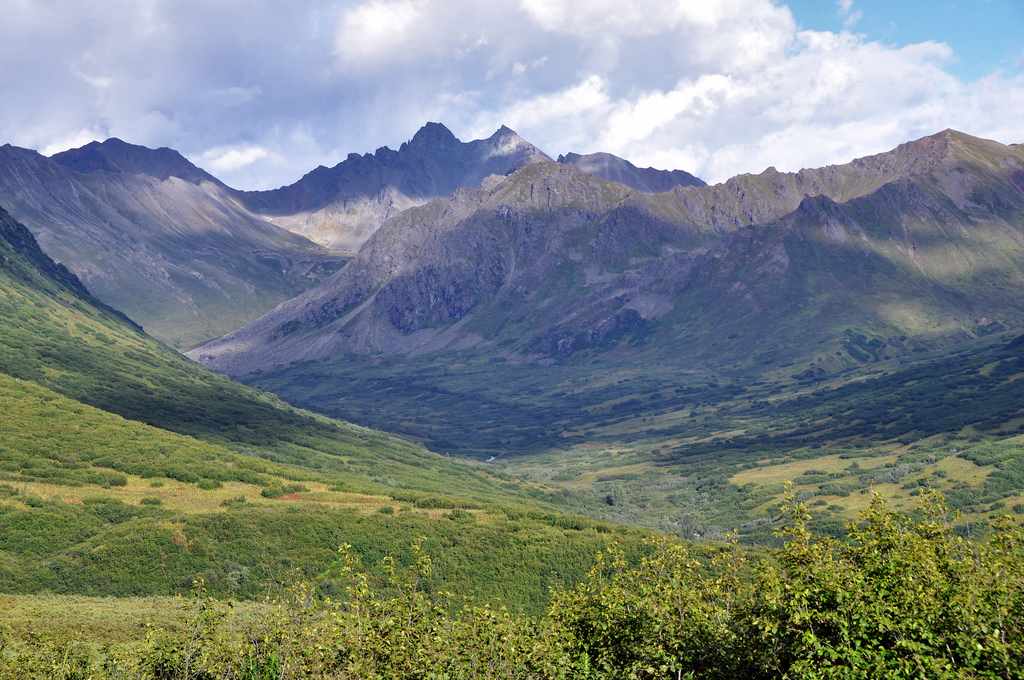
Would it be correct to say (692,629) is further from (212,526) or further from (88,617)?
(212,526)

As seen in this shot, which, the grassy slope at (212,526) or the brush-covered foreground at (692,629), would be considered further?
the grassy slope at (212,526)

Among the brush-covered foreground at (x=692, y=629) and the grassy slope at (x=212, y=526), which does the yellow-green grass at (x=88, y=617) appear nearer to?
the brush-covered foreground at (x=692, y=629)

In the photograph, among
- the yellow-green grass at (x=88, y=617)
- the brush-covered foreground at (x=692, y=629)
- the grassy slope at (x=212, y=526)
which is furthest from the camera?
the grassy slope at (x=212, y=526)

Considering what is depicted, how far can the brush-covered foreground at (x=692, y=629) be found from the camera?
35719 millimetres

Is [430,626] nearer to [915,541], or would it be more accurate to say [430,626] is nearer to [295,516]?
[915,541]

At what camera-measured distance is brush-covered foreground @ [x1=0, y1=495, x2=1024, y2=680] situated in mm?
35719

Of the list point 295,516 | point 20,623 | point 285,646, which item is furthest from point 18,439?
point 285,646

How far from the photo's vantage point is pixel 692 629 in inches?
1746

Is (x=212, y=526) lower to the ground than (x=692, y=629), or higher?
lower

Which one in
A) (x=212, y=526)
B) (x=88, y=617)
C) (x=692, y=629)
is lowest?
(x=88, y=617)

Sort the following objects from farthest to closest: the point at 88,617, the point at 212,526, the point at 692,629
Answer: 1. the point at 212,526
2. the point at 88,617
3. the point at 692,629

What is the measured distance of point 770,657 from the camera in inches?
1512

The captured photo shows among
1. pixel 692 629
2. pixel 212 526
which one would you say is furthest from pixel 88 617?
pixel 692 629

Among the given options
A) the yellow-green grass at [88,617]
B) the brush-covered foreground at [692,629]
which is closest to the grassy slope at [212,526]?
the yellow-green grass at [88,617]
